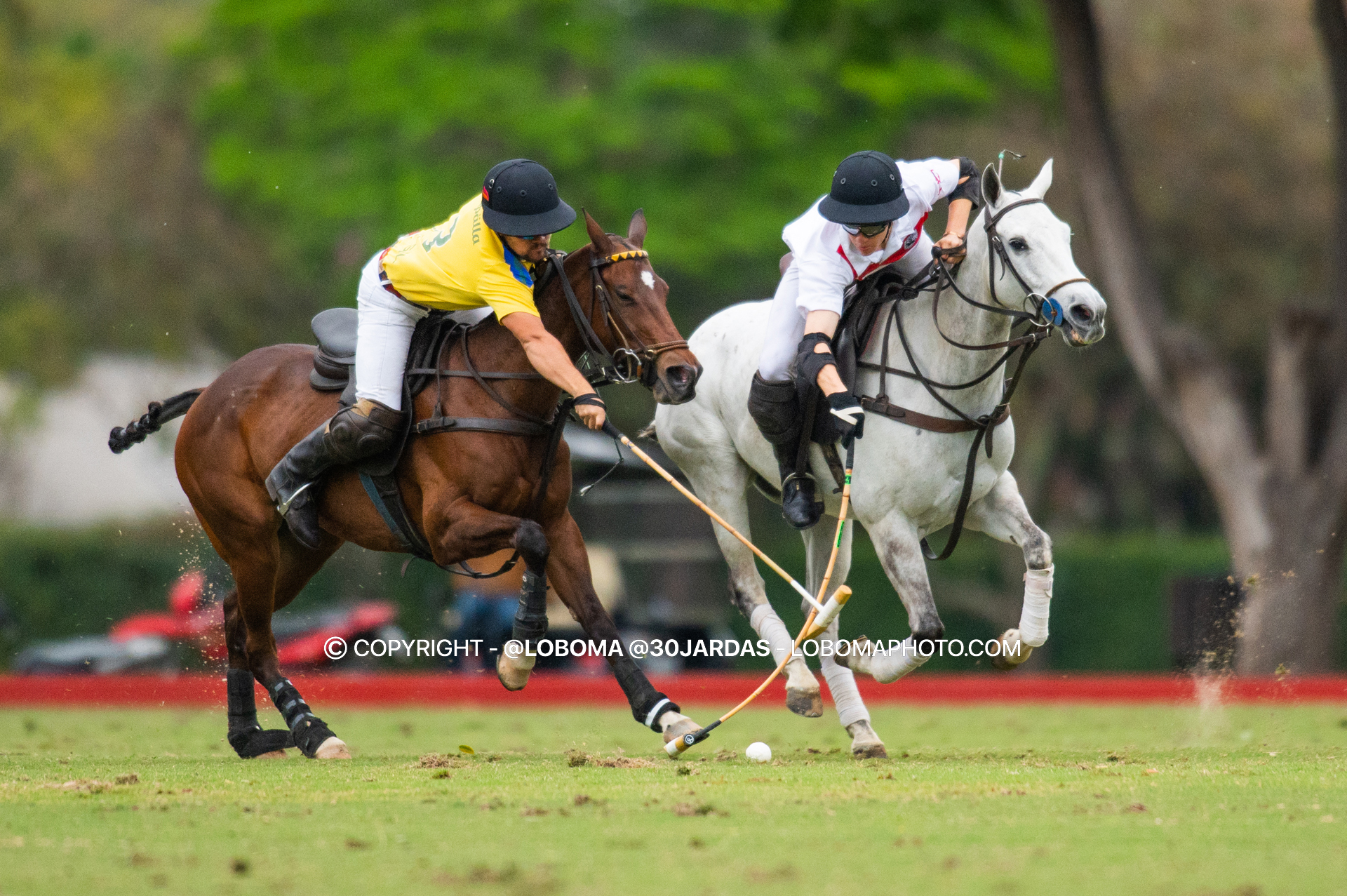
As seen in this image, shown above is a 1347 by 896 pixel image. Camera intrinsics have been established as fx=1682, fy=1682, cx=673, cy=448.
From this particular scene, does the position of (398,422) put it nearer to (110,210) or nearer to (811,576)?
(811,576)

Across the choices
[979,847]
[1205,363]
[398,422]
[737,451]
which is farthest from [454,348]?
[1205,363]

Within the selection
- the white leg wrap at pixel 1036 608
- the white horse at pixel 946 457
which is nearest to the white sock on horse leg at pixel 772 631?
the white horse at pixel 946 457

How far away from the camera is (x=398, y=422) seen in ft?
23.3

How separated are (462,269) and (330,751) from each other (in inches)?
88.0

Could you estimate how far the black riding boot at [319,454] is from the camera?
7004 millimetres

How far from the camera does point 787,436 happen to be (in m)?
7.53

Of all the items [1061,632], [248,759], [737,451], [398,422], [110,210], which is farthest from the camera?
[110,210]

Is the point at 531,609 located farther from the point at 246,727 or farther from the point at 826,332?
the point at 246,727

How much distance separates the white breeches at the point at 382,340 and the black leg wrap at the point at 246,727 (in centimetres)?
167

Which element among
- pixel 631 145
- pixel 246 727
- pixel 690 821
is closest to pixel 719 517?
pixel 246 727

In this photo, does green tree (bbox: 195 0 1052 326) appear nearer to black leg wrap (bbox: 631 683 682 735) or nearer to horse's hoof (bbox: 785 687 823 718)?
horse's hoof (bbox: 785 687 823 718)

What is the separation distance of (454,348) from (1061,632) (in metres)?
11.8

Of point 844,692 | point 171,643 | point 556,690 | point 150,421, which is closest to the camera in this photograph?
point 844,692

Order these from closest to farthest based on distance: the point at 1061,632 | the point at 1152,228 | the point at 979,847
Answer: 1. the point at 979,847
2. the point at 1061,632
3. the point at 1152,228
